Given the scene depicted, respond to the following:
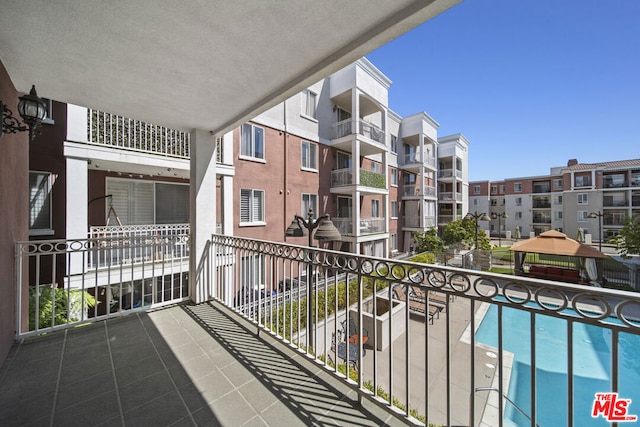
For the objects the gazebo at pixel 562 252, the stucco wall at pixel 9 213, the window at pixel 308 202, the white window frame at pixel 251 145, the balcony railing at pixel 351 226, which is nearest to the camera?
the stucco wall at pixel 9 213

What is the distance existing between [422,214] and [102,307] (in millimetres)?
17877

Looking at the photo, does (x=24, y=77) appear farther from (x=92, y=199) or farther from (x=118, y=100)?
(x=92, y=199)

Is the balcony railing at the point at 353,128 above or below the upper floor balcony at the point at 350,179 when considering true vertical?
above

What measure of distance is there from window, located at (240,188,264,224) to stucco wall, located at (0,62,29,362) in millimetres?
6419

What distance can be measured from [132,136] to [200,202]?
4.47 metres

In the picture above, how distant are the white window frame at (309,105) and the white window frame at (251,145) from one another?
2.78 m

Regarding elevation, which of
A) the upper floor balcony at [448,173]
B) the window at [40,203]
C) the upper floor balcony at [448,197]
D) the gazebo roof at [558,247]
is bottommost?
the gazebo roof at [558,247]

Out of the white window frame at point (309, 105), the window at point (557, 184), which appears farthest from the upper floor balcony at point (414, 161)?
the window at point (557, 184)

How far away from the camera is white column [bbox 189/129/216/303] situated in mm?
4199

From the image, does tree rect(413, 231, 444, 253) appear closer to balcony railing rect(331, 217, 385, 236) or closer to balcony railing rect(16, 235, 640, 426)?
balcony railing rect(331, 217, 385, 236)

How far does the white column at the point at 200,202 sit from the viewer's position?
420cm

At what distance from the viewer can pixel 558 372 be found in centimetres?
679

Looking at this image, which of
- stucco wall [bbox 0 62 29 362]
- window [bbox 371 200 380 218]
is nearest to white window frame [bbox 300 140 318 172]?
window [bbox 371 200 380 218]

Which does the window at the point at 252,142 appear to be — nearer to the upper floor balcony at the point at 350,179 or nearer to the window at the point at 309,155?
the window at the point at 309,155
